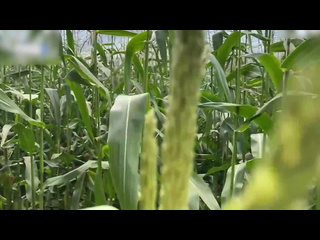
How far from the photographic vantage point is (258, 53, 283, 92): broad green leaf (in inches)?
40.9

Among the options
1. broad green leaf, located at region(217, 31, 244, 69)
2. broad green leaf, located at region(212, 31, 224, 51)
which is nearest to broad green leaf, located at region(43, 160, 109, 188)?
broad green leaf, located at region(217, 31, 244, 69)

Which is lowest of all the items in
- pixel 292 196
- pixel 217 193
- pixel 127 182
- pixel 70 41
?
pixel 217 193

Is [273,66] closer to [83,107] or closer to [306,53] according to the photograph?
[306,53]

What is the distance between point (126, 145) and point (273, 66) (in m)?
0.46

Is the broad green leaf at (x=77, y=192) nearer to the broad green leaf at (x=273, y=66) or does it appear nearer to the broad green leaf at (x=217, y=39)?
the broad green leaf at (x=273, y=66)

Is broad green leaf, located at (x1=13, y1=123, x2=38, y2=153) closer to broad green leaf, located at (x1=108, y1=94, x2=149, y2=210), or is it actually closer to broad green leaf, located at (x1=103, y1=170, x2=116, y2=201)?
broad green leaf, located at (x1=103, y1=170, x2=116, y2=201)

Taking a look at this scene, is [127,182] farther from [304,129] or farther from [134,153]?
[304,129]

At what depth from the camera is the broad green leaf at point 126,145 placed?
2.21ft

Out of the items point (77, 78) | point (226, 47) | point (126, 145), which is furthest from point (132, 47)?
point (126, 145)

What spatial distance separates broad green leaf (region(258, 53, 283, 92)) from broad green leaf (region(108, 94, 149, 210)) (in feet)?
1.04

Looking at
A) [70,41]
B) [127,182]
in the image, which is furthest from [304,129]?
[70,41]

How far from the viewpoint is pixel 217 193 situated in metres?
1.95

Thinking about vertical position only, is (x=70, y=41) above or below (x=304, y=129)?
above
